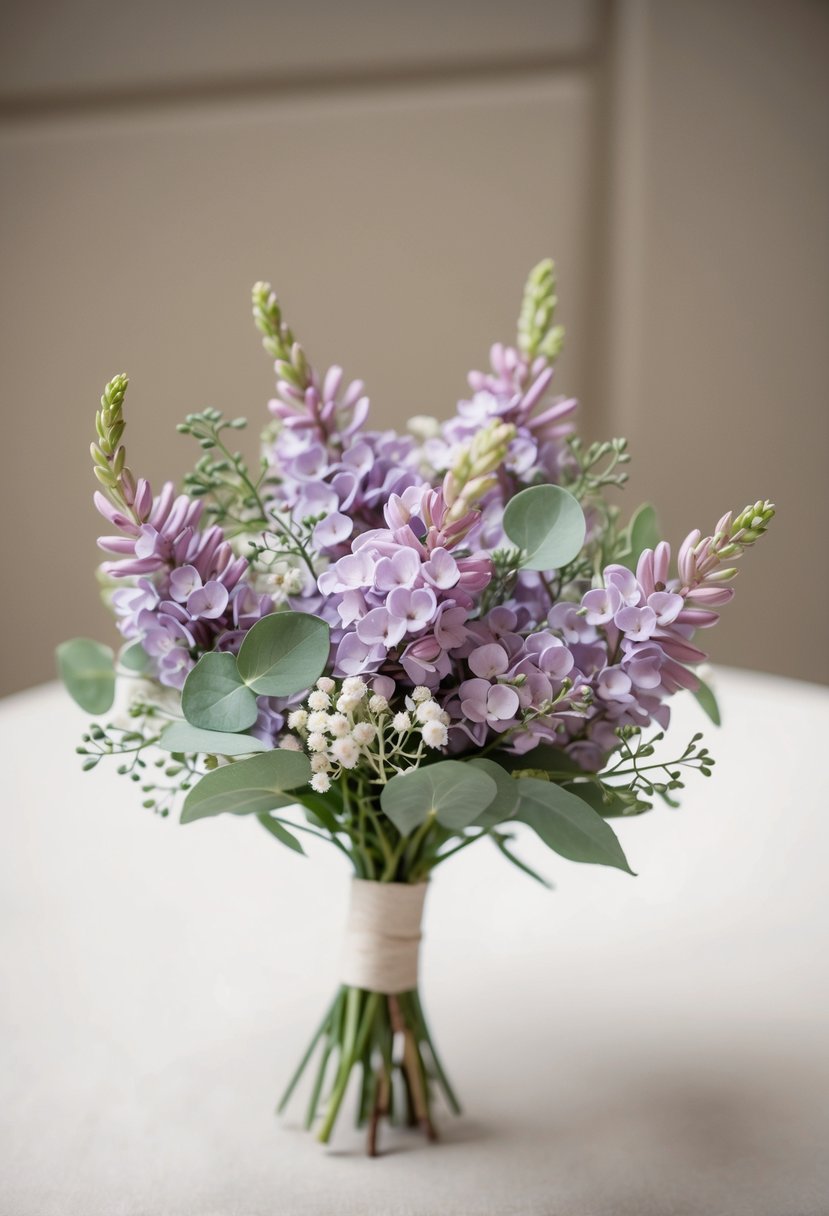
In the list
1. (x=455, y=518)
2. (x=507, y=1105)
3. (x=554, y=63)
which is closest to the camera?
(x=455, y=518)

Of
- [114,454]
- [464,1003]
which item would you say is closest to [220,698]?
[114,454]

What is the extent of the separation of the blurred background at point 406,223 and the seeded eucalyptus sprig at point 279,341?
1162 mm

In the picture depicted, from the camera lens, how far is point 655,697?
1.77 ft

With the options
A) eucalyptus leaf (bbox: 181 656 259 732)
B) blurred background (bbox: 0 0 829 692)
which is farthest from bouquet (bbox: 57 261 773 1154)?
blurred background (bbox: 0 0 829 692)

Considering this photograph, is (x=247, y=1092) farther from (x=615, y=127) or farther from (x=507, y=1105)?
(x=615, y=127)

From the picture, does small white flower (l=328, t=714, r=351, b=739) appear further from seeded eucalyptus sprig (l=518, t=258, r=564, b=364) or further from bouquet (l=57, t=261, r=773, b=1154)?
seeded eucalyptus sprig (l=518, t=258, r=564, b=364)

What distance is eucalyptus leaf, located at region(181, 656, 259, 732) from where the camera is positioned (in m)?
0.51

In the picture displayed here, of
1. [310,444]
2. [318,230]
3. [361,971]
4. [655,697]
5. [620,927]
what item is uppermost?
[318,230]

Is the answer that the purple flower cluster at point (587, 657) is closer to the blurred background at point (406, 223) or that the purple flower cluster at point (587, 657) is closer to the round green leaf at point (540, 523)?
the round green leaf at point (540, 523)

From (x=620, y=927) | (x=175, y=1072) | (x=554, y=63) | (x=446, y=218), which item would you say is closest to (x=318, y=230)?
(x=446, y=218)

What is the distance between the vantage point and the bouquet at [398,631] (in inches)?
19.5

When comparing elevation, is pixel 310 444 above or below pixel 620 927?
above

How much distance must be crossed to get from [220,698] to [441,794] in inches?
4.4

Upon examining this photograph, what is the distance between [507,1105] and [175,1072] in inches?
8.6
